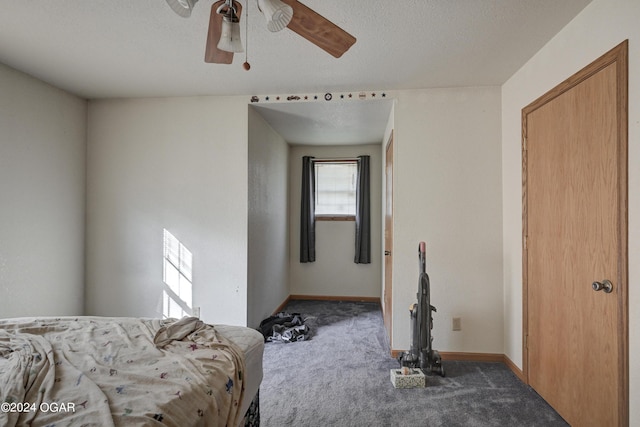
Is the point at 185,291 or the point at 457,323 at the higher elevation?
the point at 185,291

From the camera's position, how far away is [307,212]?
16.3ft

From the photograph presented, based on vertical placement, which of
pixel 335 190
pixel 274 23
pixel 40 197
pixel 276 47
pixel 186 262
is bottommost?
pixel 186 262

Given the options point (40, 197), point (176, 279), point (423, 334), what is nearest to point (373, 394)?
point (423, 334)

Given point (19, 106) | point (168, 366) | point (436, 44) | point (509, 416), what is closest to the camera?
point (168, 366)

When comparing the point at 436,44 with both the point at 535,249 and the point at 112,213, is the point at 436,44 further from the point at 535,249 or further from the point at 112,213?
the point at 112,213

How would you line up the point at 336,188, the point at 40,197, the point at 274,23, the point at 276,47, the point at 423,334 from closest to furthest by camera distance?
the point at 274,23 → the point at 276,47 → the point at 423,334 → the point at 40,197 → the point at 336,188

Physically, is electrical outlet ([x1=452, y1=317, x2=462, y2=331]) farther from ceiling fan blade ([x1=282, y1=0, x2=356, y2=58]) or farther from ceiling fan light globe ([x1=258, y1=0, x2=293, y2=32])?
ceiling fan light globe ([x1=258, y1=0, x2=293, y2=32])

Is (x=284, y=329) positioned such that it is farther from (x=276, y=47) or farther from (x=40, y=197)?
(x=276, y=47)

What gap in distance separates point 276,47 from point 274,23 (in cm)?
104

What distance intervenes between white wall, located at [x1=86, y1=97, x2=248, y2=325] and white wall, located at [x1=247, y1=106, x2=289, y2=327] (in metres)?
0.16

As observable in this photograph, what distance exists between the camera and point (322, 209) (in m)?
5.15

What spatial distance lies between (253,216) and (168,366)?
7.05ft

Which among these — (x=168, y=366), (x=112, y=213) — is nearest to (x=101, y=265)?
(x=112, y=213)

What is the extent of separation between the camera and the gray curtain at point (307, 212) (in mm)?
4969
